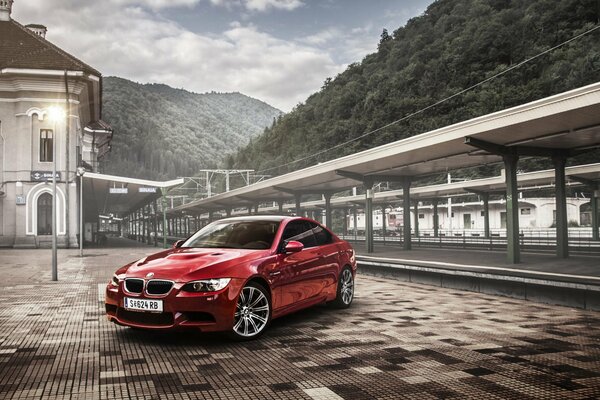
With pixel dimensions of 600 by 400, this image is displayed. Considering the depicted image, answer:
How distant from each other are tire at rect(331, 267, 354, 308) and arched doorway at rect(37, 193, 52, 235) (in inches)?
1054

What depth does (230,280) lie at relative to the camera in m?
5.93

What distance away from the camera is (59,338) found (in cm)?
630

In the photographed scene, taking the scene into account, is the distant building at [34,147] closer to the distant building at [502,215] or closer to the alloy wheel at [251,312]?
the alloy wheel at [251,312]

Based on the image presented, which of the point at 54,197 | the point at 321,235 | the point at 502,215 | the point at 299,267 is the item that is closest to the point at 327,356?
the point at 299,267

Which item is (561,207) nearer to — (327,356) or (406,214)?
(406,214)

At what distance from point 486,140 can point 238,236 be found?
1138 centimetres

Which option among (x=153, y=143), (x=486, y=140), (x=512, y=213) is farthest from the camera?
(x=153, y=143)

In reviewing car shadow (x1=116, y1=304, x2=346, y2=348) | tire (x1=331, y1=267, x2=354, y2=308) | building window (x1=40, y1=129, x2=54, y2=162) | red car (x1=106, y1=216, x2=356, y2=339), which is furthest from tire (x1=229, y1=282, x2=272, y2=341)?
building window (x1=40, y1=129, x2=54, y2=162)

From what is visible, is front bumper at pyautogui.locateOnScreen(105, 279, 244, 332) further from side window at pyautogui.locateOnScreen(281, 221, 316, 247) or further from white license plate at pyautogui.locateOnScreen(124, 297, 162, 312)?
side window at pyautogui.locateOnScreen(281, 221, 316, 247)

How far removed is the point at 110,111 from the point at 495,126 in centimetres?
17712

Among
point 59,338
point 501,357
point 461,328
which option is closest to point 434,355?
point 501,357

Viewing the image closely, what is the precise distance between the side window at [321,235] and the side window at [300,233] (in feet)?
0.42

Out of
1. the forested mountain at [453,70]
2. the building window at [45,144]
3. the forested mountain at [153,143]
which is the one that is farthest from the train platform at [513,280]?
the forested mountain at [153,143]

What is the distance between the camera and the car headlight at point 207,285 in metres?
5.76
